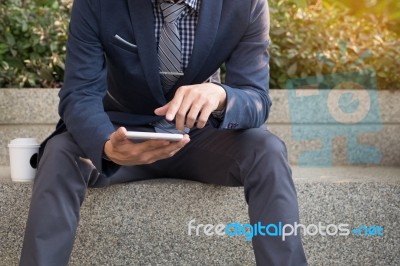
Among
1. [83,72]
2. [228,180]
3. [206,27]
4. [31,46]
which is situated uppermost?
[206,27]

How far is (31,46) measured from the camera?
3.43 meters

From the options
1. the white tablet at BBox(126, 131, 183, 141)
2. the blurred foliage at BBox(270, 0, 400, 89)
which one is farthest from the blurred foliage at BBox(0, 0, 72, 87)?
the white tablet at BBox(126, 131, 183, 141)

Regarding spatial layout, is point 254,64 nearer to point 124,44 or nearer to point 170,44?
point 170,44

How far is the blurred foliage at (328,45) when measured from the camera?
3385 mm

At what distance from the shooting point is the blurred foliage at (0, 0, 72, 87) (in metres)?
3.34

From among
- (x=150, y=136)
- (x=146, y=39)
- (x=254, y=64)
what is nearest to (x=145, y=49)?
(x=146, y=39)

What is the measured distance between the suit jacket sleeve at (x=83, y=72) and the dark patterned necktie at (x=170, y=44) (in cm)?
18

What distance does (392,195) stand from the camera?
241cm

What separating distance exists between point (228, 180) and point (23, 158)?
0.67 m

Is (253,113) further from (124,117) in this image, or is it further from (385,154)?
(385,154)

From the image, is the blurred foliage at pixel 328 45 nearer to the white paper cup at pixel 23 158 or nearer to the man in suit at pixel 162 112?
the man in suit at pixel 162 112

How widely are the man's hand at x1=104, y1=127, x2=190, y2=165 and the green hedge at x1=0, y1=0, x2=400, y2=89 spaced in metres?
1.51

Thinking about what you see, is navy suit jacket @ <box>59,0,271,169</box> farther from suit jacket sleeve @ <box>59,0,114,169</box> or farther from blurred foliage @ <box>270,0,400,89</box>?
blurred foliage @ <box>270,0,400,89</box>

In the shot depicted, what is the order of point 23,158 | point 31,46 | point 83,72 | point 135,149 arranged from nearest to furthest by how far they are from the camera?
point 135,149
point 83,72
point 23,158
point 31,46
